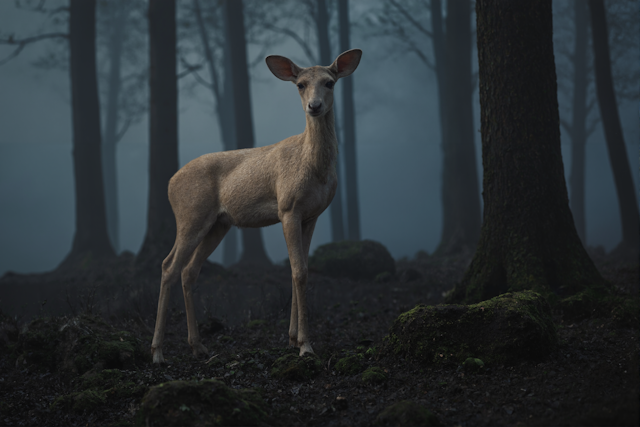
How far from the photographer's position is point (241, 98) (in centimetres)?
1459

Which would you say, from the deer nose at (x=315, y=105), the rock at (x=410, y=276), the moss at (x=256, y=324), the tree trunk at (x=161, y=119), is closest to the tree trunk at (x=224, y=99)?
the tree trunk at (x=161, y=119)

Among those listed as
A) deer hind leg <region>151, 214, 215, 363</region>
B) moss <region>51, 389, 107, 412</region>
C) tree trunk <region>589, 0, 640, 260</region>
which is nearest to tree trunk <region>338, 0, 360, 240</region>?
tree trunk <region>589, 0, 640, 260</region>

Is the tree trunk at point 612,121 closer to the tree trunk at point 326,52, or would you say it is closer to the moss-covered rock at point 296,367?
the tree trunk at point 326,52

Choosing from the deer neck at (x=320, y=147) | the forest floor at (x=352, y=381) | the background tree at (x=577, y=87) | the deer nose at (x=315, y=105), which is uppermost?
the background tree at (x=577, y=87)

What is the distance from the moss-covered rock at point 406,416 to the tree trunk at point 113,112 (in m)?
22.1

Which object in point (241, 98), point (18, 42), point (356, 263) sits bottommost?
point (356, 263)

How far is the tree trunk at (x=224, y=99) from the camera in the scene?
20.6m

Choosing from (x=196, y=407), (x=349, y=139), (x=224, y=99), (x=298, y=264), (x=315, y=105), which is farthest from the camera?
(x=224, y=99)

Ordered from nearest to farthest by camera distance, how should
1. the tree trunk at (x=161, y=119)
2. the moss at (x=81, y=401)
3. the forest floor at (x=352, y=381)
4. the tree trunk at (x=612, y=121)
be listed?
the forest floor at (x=352, y=381), the moss at (x=81, y=401), the tree trunk at (x=161, y=119), the tree trunk at (x=612, y=121)

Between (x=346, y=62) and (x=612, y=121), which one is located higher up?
(x=612, y=121)

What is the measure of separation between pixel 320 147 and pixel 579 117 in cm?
1724

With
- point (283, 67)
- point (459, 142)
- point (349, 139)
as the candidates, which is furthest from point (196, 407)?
point (349, 139)

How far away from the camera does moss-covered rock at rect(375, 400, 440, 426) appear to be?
10.0 ft

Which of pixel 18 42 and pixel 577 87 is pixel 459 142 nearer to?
pixel 577 87
